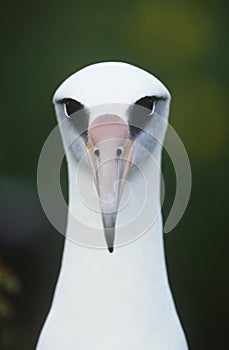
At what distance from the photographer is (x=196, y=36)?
5.55 feet

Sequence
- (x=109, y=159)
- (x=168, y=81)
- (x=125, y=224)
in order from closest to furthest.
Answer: (x=109, y=159)
(x=125, y=224)
(x=168, y=81)

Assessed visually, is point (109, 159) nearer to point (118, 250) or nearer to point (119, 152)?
point (119, 152)

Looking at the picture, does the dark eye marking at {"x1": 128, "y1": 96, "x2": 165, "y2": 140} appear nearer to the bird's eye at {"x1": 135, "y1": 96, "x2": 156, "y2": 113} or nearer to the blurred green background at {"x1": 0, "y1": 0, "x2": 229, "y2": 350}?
the bird's eye at {"x1": 135, "y1": 96, "x2": 156, "y2": 113}

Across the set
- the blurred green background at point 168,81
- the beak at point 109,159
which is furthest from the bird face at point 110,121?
the blurred green background at point 168,81

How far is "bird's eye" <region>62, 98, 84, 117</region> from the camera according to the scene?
123cm

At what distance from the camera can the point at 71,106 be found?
125 cm

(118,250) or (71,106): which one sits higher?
(71,106)

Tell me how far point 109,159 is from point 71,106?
0.40 ft

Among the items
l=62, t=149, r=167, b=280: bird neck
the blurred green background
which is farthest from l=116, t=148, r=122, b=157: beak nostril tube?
the blurred green background

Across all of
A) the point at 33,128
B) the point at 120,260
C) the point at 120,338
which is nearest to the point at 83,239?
the point at 120,260

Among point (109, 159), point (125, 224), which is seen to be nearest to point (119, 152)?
point (109, 159)

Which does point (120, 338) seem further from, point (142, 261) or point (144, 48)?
point (144, 48)

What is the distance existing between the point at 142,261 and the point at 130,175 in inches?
6.6

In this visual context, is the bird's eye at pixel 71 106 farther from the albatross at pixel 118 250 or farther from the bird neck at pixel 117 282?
the bird neck at pixel 117 282
